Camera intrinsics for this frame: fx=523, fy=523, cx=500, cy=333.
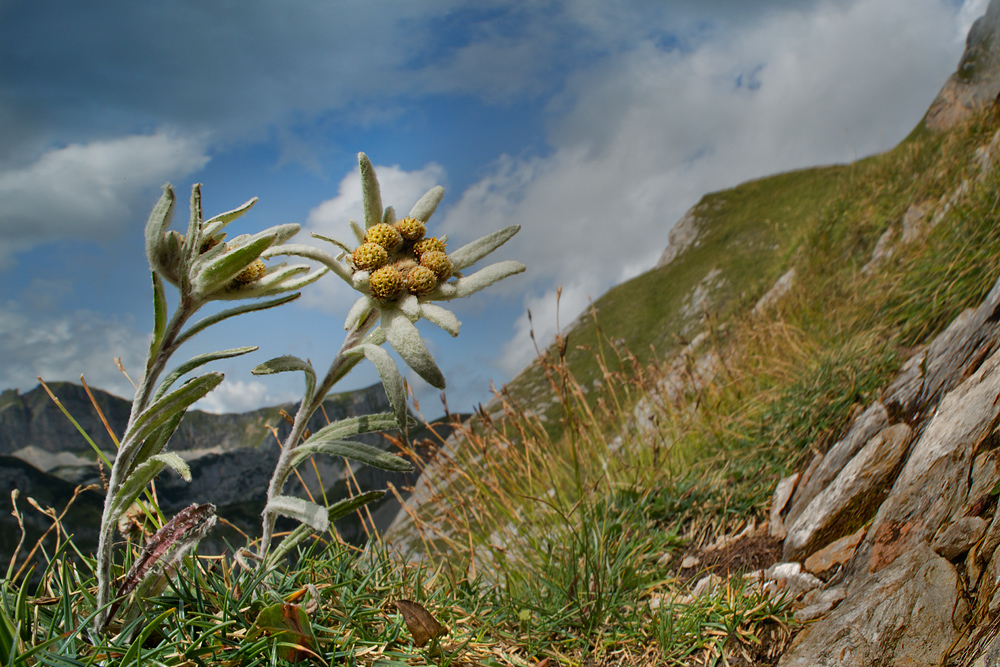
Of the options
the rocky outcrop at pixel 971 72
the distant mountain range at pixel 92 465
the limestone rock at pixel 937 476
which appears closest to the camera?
the limestone rock at pixel 937 476

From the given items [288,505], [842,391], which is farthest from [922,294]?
[288,505]

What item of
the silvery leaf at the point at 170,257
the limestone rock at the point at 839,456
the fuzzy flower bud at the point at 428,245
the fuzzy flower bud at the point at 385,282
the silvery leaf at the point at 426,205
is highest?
the silvery leaf at the point at 170,257

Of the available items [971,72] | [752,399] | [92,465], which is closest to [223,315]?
[752,399]

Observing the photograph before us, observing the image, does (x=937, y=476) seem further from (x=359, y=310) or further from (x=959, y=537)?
(x=359, y=310)

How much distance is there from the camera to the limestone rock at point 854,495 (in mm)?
2271

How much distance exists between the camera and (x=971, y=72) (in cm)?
1497

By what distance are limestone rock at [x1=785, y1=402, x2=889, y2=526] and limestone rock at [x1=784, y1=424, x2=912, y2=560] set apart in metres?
0.10

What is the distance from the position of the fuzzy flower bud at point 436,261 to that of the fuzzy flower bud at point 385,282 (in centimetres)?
9

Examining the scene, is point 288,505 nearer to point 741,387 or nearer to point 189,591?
point 189,591

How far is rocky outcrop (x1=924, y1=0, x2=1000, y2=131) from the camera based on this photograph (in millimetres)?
12352

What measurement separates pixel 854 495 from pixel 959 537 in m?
0.59

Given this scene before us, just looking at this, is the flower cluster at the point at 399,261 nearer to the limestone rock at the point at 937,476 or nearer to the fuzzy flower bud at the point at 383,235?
the fuzzy flower bud at the point at 383,235

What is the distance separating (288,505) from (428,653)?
0.65 m

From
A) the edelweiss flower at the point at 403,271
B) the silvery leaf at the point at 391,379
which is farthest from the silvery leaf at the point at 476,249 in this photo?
the silvery leaf at the point at 391,379
